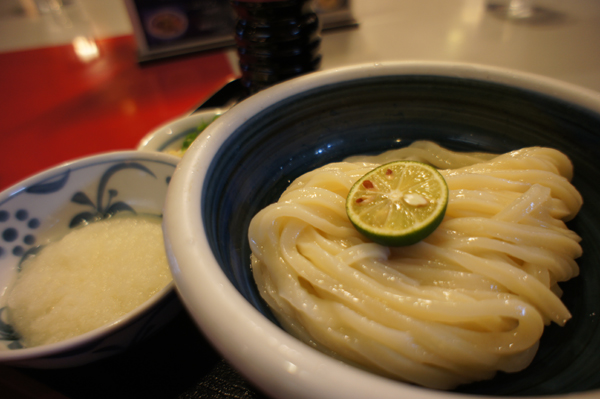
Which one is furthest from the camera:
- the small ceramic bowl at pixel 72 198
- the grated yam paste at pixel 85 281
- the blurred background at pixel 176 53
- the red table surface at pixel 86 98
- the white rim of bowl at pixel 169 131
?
the blurred background at pixel 176 53

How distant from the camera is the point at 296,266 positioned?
0.97m

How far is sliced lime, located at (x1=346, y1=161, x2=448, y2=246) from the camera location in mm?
938

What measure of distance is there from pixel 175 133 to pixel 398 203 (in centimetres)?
165

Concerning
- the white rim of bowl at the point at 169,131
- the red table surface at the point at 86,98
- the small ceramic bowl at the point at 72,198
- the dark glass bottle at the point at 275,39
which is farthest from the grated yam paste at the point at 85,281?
the red table surface at the point at 86,98

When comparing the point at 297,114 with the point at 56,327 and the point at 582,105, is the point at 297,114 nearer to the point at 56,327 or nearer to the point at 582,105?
the point at 582,105

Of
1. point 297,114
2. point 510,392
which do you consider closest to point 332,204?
point 297,114

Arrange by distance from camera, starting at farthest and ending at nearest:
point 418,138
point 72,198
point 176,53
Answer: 1. point 176,53
2. point 72,198
3. point 418,138

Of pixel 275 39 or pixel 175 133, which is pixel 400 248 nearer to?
pixel 275 39

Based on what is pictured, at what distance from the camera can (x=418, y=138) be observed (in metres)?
1.47

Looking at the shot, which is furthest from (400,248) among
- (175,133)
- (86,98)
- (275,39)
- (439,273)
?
(86,98)

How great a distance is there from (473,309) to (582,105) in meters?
0.79

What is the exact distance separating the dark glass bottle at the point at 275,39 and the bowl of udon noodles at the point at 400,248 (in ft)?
1.18

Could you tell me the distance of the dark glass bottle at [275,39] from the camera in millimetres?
1500

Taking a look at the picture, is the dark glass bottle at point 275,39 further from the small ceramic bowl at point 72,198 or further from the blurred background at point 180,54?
the blurred background at point 180,54
